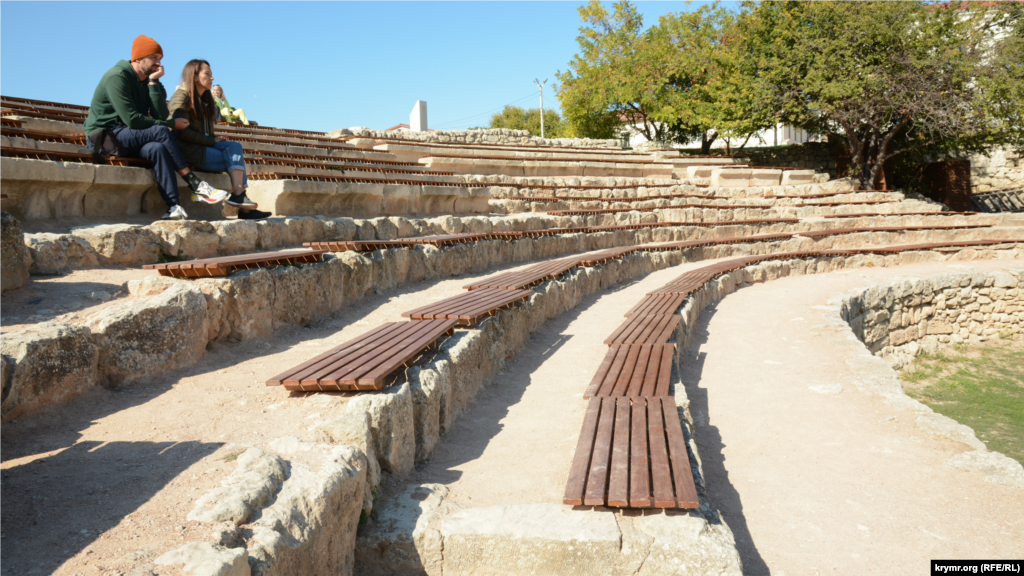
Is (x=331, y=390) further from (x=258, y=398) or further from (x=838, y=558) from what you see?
(x=838, y=558)

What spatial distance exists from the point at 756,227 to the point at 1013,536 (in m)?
10.9

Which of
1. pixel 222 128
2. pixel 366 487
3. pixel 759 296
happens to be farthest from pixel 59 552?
pixel 222 128

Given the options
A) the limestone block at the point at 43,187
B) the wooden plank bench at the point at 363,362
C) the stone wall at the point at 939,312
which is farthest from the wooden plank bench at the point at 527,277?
the stone wall at the point at 939,312

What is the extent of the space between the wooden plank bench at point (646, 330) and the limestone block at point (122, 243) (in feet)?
11.3

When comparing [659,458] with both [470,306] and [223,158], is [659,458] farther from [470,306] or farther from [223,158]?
[223,158]

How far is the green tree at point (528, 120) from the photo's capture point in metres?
41.7

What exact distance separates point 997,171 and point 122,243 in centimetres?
2424

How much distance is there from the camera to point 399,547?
95.4 inches

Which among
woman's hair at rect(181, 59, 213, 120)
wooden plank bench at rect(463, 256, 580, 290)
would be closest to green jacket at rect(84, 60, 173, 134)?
woman's hair at rect(181, 59, 213, 120)

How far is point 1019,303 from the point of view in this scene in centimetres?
1070

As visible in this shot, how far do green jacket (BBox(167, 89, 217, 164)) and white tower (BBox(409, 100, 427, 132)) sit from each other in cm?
1486

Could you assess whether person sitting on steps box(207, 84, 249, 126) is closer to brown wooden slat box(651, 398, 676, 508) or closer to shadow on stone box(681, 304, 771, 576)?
shadow on stone box(681, 304, 771, 576)

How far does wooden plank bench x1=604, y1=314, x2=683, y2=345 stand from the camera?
487 centimetres

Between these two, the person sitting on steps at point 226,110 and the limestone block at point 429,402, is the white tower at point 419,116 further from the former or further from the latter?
the limestone block at point 429,402
